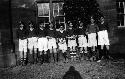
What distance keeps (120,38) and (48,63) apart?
15.9ft

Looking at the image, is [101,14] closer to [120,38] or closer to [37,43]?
[120,38]

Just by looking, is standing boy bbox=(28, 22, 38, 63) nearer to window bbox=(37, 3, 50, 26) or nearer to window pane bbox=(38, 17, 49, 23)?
window pane bbox=(38, 17, 49, 23)

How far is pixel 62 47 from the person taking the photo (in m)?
13.5

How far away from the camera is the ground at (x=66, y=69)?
10.3m

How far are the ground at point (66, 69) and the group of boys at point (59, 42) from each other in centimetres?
106

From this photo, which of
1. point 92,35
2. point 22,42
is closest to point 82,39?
point 92,35

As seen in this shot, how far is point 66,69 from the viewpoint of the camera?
11586mm

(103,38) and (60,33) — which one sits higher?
(60,33)

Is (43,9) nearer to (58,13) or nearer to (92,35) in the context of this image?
(58,13)

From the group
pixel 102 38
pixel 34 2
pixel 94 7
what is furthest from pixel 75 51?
pixel 34 2

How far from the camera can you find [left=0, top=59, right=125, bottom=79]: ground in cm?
1030

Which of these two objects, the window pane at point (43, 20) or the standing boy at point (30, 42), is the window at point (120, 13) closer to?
the window pane at point (43, 20)

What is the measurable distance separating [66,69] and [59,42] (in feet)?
8.13

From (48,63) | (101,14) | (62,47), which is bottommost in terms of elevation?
(48,63)
